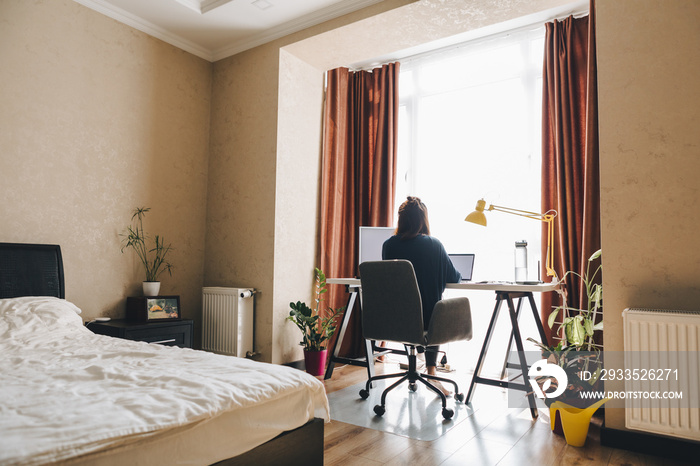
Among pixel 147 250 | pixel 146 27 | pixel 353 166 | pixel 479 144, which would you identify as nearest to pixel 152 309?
pixel 147 250

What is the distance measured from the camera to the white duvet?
104 cm

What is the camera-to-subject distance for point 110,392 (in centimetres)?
137

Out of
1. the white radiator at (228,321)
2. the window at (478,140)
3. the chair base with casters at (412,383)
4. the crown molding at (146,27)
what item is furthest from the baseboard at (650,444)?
the crown molding at (146,27)

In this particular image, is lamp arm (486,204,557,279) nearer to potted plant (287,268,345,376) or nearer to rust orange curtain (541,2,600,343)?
rust orange curtain (541,2,600,343)

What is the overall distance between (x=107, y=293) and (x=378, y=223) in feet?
7.64

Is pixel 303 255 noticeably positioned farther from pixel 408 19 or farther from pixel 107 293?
pixel 408 19

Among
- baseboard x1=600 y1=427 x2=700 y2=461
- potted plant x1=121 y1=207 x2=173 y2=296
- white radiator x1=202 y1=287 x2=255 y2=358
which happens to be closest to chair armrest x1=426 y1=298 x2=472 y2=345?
baseboard x1=600 y1=427 x2=700 y2=461

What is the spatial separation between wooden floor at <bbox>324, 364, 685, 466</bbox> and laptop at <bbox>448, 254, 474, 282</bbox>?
112 centimetres

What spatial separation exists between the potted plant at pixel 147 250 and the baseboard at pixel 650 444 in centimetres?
312

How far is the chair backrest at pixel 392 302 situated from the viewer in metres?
2.66

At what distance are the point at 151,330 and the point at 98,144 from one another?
1.47 meters

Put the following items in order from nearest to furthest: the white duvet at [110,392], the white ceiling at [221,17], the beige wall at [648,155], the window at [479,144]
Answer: the white duvet at [110,392]
the beige wall at [648,155]
the white ceiling at [221,17]
the window at [479,144]

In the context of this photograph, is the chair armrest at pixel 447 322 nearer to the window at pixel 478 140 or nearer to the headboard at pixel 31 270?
the window at pixel 478 140

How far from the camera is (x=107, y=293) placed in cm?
345
